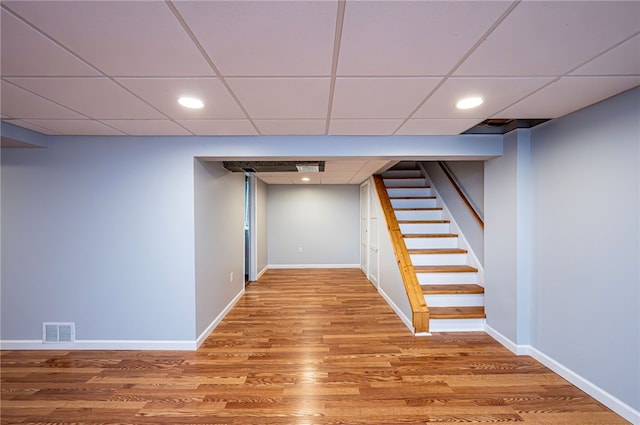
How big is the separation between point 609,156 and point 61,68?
3289mm

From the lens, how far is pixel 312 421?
1805 millimetres

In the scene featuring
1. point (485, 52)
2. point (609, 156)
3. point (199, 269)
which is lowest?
point (199, 269)

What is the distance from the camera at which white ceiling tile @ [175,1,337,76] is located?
1.04 m

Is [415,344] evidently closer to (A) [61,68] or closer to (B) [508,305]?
(B) [508,305]

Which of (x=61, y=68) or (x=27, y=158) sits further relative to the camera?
(x=27, y=158)

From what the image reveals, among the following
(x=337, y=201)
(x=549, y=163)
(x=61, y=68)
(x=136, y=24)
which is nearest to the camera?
(x=136, y=24)

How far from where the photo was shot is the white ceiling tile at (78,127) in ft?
7.47

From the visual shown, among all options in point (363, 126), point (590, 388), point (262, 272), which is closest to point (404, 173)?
point (363, 126)

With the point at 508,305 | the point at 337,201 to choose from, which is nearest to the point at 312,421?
the point at 508,305

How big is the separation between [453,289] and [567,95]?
7.43 ft

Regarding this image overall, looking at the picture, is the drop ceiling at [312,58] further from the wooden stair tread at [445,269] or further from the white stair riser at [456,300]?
the white stair riser at [456,300]

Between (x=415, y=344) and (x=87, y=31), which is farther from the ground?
(x=87, y=31)

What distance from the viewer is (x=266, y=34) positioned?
46.3 inches

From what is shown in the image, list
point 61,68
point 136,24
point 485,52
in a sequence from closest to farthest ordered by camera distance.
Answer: point 136,24, point 485,52, point 61,68
